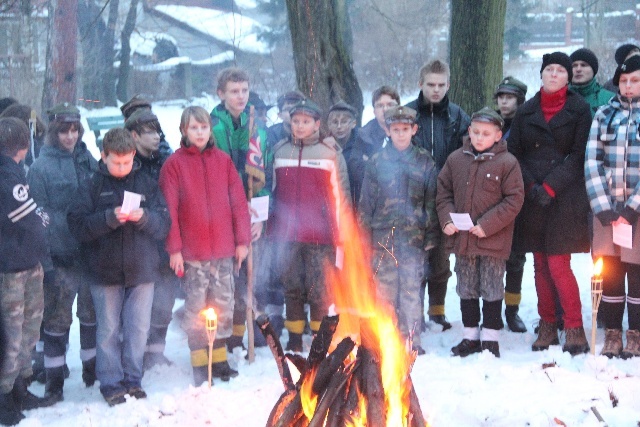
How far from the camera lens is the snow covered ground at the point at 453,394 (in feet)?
15.9

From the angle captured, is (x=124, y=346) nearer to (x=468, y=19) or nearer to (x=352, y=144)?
(x=352, y=144)

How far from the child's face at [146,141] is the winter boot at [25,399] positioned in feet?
6.31

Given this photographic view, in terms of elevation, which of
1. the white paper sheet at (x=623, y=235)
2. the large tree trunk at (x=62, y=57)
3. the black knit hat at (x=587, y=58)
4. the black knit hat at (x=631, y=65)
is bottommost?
the white paper sheet at (x=623, y=235)

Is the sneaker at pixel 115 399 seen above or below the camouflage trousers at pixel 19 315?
below

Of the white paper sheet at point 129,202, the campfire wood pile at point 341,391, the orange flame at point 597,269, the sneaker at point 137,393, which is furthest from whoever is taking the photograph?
the orange flame at point 597,269

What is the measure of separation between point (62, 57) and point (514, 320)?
31.1 ft

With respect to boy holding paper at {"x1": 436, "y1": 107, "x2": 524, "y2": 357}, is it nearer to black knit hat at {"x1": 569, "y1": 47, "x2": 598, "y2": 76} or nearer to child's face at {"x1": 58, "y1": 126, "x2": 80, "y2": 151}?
black knit hat at {"x1": 569, "y1": 47, "x2": 598, "y2": 76}

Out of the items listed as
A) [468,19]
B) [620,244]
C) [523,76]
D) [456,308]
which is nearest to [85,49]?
[523,76]

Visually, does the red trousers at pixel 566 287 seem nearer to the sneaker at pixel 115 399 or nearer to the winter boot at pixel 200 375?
the winter boot at pixel 200 375

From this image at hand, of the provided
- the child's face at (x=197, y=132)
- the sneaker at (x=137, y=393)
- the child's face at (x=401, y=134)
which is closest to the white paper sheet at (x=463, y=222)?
the child's face at (x=401, y=134)

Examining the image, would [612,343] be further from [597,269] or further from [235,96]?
[235,96]

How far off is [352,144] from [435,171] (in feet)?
3.40

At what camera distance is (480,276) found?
609 cm

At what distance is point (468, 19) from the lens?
9172 millimetres
